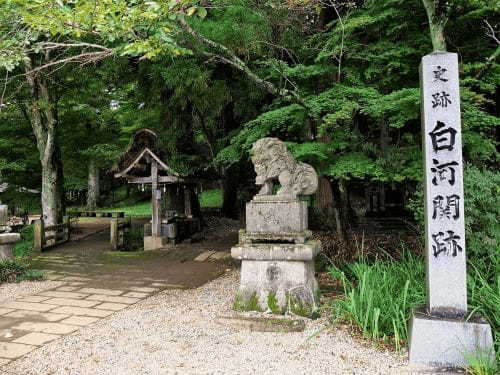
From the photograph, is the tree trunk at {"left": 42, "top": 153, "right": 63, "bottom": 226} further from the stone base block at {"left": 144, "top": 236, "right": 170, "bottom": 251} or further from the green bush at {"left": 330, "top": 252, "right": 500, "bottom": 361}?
the green bush at {"left": 330, "top": 252, "right": 500, "bottom": 361}

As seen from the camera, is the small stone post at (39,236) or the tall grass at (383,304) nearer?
the tall grass at (383,304)

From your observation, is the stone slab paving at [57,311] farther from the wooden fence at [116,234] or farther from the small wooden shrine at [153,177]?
the small wooden shrine at [153,177]

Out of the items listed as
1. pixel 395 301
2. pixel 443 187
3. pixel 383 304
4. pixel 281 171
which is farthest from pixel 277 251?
pixel 443 187

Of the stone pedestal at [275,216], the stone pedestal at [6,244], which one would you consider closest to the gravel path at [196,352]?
the stone pedestal at [275,216]

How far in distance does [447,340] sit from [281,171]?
2.78m

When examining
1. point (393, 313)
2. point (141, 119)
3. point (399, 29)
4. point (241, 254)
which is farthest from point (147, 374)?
point (141, 119)

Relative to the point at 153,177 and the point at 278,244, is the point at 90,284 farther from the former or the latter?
the point at 153,177

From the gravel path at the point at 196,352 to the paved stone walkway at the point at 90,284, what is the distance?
0.47 meters

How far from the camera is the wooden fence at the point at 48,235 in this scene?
11703 millimetres

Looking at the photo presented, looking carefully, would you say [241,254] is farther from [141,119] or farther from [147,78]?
[141,119]

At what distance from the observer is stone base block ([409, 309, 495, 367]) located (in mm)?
3646

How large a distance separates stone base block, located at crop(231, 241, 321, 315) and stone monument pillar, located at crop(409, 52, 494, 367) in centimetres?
146

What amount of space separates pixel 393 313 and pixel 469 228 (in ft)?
5.60

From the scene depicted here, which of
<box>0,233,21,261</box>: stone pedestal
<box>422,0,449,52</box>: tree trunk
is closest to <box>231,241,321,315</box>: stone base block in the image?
<box>422,0,449,52</box>: tree trunk
